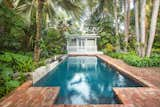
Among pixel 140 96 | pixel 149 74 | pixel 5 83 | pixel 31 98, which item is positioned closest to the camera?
pixel 31 98

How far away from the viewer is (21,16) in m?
13.1

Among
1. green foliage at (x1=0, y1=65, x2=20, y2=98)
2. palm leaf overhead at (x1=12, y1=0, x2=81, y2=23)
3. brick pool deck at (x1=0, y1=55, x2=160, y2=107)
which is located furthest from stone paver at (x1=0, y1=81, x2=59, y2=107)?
palm leaf overhead at (x1=12, y1=0, x2=81, y2=23)

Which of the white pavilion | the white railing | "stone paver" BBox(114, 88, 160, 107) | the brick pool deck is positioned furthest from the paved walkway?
the white railing

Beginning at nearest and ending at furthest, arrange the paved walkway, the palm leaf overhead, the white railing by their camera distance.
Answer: the paved walkway, the palm leaf overhead, the white railing

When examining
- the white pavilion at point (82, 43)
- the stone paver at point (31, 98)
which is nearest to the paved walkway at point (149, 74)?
the stone paver at point (31, 98)

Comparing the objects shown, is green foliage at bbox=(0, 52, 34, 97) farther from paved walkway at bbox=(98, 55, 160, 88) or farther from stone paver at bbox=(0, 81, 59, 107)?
paved walkway at bbox=(98, 55, 160, 88)

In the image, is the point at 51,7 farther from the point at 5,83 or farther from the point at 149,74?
the point at 5,83

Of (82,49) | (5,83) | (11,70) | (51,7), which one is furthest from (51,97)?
(82,49)

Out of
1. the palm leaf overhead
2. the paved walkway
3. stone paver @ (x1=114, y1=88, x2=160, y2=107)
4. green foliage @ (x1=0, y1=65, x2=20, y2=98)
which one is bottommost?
the paved walkway

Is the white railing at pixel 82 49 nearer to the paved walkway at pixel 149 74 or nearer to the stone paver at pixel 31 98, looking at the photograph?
the paved walkway at pixel 149 74

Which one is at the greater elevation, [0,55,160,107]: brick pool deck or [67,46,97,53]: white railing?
[67,46,97,53]: white railing

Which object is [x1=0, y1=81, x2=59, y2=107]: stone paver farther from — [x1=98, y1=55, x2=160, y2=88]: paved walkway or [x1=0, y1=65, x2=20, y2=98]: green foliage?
[x1=98, y1=55, x2=160, y2=88]: paved walkway

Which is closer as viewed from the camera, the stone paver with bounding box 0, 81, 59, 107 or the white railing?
the stone paver with bounding box 0, 81, 59, 107

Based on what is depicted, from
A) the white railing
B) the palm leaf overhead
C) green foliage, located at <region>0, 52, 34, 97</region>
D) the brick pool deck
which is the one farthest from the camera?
the white railing
